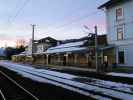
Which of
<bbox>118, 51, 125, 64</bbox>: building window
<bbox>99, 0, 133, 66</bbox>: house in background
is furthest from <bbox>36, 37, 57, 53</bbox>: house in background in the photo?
<bbox>118, 51, 125, 64</bbox>: building window

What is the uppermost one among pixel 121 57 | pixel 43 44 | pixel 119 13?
pixel 119 13

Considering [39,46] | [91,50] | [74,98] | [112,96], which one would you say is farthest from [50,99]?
[39,46]

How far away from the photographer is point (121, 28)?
4272 cm

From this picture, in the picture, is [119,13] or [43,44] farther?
[43,44]

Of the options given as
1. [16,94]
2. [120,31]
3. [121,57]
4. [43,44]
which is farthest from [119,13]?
[43,44]

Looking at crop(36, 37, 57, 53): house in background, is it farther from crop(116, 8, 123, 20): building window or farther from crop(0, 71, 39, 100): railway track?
crop(0, 71, 39, 100): railway track

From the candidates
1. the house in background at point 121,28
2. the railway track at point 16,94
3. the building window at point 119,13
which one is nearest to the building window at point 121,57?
the house in background at point 121,28

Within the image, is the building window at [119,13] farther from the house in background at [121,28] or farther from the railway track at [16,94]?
the railway track at [16,94]

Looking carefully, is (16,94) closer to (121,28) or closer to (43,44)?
(121,28)

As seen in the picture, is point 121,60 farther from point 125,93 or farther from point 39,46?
point 39,46

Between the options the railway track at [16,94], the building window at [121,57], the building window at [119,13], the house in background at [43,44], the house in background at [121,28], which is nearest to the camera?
the railway track at [16,94]

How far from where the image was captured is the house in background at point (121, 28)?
134 feet

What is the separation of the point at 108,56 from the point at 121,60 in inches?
149

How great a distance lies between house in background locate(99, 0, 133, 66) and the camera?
40906 mm
